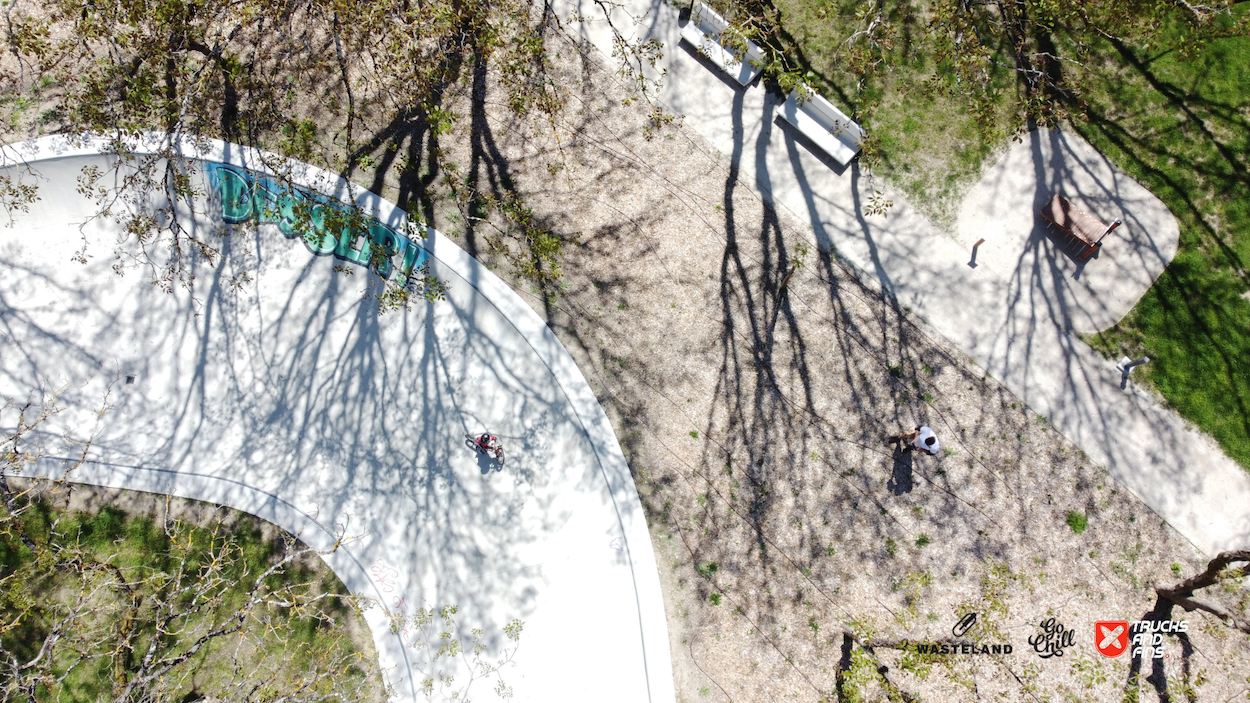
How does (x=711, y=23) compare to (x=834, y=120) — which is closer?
(x=834, y=120)

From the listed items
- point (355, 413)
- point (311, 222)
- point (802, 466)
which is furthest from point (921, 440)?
point (311, 222)

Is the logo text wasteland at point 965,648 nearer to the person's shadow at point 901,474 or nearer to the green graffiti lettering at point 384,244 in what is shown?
the person's shadow at point 901,474

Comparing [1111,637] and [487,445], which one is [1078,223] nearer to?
[1111,637]

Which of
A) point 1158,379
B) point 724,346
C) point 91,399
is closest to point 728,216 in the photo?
point 724,346

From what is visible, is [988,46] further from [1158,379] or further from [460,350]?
[460,350]

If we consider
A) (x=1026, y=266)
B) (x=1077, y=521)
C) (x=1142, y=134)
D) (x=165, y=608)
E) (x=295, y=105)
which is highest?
(x=1142, y=134)

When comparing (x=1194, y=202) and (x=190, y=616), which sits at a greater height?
(x=1194, y=202)

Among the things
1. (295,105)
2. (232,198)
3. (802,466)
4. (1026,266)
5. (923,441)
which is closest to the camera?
(923,441)

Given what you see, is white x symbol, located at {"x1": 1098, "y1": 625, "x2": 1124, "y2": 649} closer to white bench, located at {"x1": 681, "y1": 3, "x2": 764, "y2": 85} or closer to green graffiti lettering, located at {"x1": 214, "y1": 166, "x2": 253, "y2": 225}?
white bench, located at {"x1": 681, "y1": 3, "x2": 764, "y2": 85}
